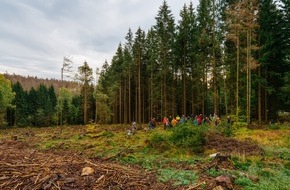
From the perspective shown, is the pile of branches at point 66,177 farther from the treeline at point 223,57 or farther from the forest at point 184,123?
the treeline at point 223,57

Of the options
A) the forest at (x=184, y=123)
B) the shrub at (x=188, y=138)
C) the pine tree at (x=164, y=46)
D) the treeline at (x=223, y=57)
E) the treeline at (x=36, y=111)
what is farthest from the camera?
the treeline at (x=36, y=111)

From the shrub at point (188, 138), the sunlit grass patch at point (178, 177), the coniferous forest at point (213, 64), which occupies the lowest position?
the sunlit grass patch at point (178, 177)

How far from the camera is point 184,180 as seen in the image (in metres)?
7.99

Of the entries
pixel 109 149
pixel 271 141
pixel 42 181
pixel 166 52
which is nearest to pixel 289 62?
pixel 271 141

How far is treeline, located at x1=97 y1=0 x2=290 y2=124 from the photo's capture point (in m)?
26.9

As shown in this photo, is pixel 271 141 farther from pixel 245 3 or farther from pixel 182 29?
pixel 182 29

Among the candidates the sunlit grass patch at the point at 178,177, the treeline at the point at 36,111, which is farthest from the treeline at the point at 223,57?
the treeline at the point at 36,111

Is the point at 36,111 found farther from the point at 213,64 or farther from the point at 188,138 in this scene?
the point at 188,138

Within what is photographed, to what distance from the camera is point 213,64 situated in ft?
103

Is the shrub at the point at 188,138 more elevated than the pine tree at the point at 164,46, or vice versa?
the pine tree at the point at 164,46

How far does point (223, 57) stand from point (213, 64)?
7.17 ft

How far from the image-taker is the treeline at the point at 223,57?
2694 centimetres

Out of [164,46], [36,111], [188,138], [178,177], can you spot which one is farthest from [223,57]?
[36,111]

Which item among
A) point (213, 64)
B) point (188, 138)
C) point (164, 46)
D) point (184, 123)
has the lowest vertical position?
point (188, 138)
